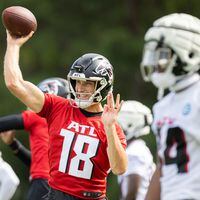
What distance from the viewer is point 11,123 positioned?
31.0ft

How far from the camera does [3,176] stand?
1018 cm

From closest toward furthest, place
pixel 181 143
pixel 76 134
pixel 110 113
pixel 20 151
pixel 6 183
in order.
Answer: pixel 181 143, pixel 110 113, pixel 76 134, pixel 6 183, pixel 20 151

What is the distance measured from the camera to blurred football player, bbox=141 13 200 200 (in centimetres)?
679

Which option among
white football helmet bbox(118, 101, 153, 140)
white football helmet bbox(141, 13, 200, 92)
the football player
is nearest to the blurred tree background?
white football helmet bbox(118, 101, 153, 140)

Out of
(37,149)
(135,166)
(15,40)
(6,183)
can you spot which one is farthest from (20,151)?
(15,40)

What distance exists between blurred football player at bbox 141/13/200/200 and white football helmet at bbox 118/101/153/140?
3285 mm

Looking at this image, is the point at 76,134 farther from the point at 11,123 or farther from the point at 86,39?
the point at 86,39

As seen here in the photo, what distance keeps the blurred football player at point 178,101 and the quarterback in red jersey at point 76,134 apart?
3.30 ft

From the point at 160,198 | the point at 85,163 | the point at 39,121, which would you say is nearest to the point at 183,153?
the point at 160,198

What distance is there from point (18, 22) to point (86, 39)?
48.8 ft

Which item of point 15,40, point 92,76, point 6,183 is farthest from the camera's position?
point 6,183

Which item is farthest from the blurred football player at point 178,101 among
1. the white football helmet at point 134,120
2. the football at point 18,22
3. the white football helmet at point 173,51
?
the white football helmet at point 134,120

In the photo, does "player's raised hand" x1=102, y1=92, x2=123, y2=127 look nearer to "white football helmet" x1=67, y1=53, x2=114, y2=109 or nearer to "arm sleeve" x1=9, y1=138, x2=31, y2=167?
"white football helmet" x1=67, y1=53, x2=114, y2=109

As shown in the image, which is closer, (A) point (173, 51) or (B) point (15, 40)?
(A) point (173, 51)
